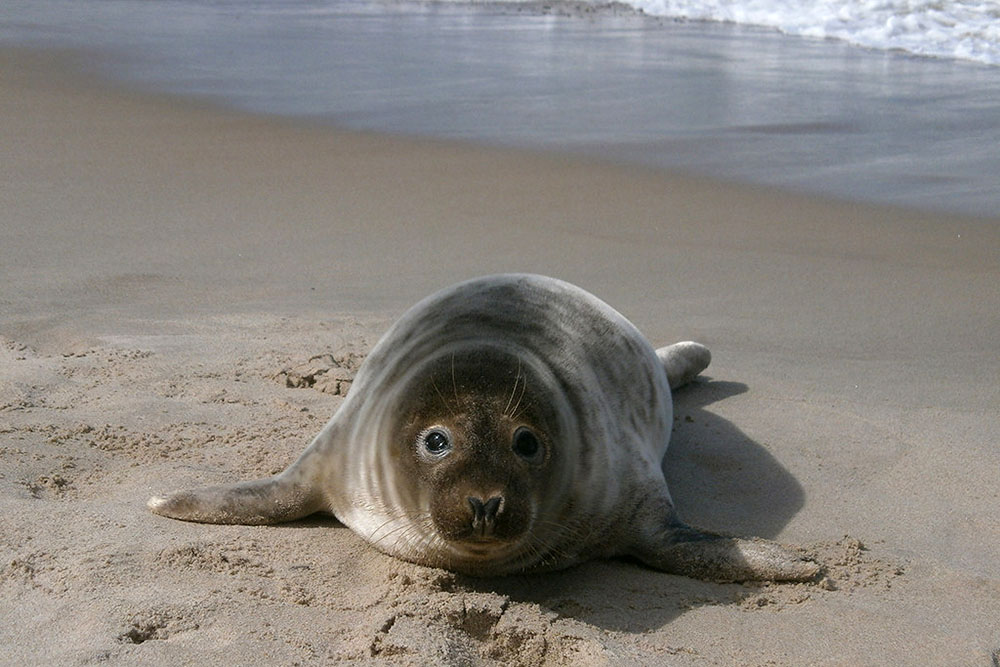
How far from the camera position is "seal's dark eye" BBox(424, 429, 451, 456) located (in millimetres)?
3104

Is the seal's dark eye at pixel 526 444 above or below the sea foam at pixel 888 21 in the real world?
below

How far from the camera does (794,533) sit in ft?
12.3

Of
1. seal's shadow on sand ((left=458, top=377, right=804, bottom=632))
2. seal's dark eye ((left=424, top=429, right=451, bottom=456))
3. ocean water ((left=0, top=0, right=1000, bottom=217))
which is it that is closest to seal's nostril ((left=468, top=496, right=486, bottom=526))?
seal's dark eye ((left=424, top=429, right=451, bottom=456))

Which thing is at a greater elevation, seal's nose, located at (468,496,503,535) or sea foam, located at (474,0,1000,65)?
sea foam, located at (474,0,1000,65)

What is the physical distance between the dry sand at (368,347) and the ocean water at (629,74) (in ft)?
2.52

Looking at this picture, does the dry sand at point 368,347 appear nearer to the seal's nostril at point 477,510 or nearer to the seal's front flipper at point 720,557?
the seal's front flipper at point 720,557

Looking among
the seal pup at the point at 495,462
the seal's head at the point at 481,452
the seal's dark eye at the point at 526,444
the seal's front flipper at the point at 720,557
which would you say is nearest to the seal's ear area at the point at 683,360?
the seal pup at the point at 495,462

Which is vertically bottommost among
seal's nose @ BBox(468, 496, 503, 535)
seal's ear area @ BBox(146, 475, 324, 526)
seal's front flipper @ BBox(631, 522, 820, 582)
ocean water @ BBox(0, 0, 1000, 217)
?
seal's front flipper @ BBox(631, 522, 820, 582)

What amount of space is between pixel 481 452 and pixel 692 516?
1079 mm

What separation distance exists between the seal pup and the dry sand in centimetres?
9

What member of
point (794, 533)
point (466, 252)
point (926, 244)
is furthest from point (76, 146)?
point (794, 533)

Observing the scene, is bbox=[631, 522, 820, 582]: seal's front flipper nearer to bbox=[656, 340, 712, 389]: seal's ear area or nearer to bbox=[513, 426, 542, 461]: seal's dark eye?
bbox=[513, 426, 542, 461]: seal's dark eye

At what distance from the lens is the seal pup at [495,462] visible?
10.1ft

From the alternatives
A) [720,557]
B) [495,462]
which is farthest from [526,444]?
[720,557]
